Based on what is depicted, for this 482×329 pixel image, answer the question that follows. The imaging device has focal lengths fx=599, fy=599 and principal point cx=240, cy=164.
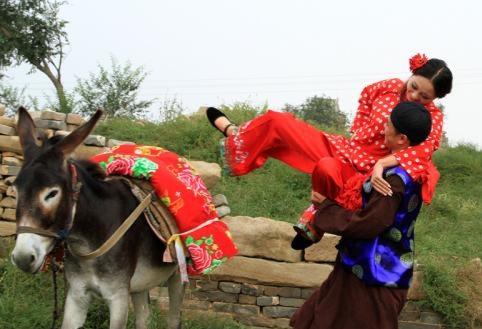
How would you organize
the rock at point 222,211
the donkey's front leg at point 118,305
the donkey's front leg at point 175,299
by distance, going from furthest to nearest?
1. the rock at point 222,211
2. the donkey's front leg at point 175,299
3. the donkey's front leg at point 118,305

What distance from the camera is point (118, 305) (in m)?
3.36

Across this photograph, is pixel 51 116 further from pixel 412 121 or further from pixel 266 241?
pixel 412 121

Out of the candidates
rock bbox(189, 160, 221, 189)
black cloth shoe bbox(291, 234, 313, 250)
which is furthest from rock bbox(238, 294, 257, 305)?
black cloth shoe bbox(291, 234, 313, 250)

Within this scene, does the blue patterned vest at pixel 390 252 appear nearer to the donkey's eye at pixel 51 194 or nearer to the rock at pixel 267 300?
the donkey's eye at pixel 51 194

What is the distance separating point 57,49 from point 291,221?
12.7 meters

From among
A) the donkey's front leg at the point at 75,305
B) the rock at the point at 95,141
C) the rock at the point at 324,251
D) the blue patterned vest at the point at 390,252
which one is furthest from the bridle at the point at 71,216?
the rock at the point at 95,141

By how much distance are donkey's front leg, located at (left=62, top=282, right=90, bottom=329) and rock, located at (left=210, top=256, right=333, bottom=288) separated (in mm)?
2399

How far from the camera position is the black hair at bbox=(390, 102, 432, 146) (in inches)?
108

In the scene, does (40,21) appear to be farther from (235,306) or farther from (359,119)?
(359,119)

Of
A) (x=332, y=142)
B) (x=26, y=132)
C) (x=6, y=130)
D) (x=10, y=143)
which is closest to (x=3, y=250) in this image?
(x=10, y=143)

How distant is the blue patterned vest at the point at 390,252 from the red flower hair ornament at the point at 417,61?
631mm

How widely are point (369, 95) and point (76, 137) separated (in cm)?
158

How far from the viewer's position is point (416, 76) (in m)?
3.01

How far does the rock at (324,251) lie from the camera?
575 centimetres
